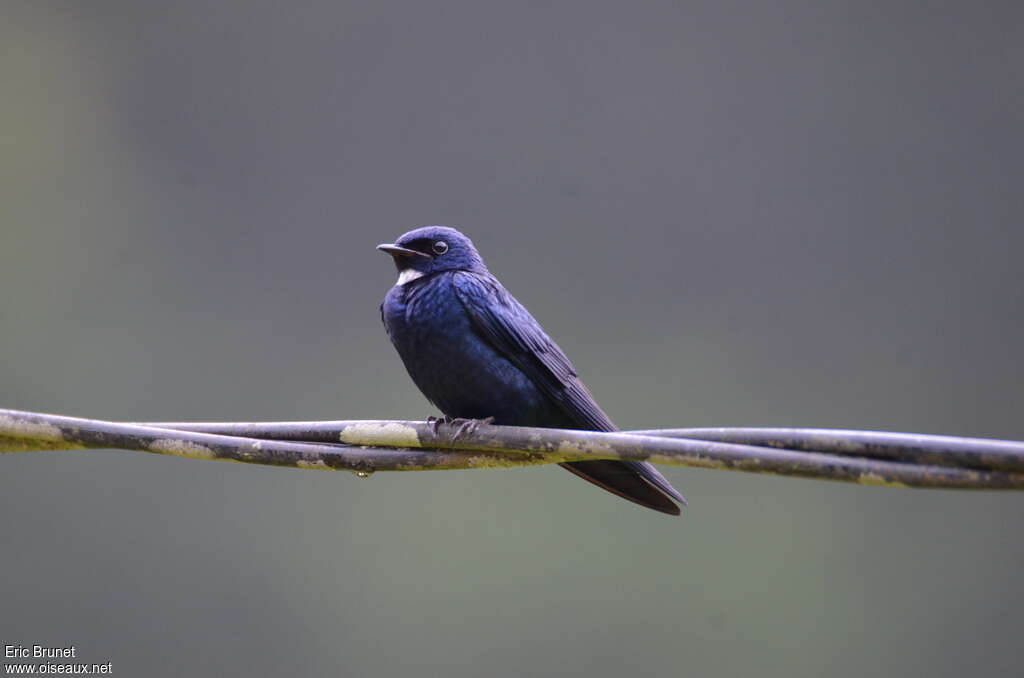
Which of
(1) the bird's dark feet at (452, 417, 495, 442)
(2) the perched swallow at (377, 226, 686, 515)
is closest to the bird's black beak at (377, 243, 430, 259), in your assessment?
(2) the perched swallow at (377, 226, 686, 515)

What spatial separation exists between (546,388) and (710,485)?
3.00 metres

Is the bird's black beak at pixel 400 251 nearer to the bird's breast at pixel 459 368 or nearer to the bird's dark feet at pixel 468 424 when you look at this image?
the bird's breast at pixel 459 368

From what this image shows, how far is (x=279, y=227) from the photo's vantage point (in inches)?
211

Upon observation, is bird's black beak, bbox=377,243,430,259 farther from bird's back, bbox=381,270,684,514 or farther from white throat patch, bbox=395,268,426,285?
bird's back, bbox=381,270,684,514

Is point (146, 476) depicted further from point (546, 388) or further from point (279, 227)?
point (546, 388)

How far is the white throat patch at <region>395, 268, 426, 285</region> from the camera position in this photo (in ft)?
8.34

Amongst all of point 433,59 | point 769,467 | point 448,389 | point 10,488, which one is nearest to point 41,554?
point 10,488

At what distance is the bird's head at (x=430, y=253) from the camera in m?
2.59

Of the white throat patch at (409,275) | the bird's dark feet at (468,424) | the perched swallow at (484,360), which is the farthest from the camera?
the white throat patch at (409,275)

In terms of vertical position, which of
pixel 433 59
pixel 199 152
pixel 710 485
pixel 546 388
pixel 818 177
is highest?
pixel 433 59

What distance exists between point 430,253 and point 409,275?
0.08 m

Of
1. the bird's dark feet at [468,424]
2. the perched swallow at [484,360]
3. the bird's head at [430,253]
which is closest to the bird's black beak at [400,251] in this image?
the bird's head at [430,253]

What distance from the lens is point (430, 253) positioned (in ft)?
8.63

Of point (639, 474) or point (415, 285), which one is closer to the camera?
point (639, 474)
